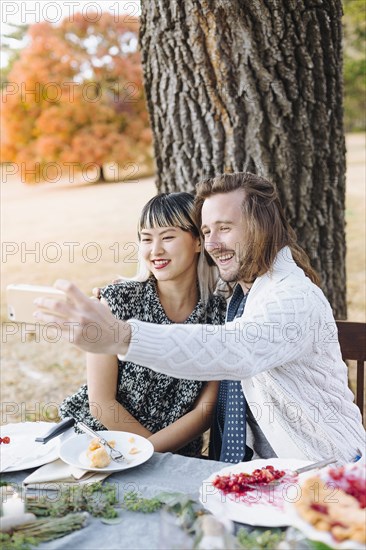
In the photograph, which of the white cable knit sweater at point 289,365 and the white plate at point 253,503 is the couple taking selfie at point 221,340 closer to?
the white cable knit sweater at point 289,365

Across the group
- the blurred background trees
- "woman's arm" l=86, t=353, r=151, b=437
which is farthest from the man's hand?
the blurred background trees

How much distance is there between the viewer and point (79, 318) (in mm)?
1103

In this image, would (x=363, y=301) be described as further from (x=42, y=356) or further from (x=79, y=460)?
(x=79, y=460)

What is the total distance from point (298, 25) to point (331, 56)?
0.65 ft

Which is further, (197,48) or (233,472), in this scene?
(197,48)

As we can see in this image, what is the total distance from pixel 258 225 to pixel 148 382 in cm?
57

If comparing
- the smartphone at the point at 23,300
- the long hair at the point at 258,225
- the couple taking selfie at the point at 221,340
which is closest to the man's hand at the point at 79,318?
the couple taking selfie at the point at 221,340

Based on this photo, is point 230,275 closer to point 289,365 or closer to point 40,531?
point 289,365

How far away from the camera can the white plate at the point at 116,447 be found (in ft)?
4.50

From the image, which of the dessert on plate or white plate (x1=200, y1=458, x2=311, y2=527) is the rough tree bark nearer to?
white plate (x1=200, y1=458, x2=311, y2=527)

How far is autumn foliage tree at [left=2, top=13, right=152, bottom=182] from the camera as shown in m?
5.92

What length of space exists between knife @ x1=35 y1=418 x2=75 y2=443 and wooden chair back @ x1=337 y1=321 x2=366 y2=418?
861 mm

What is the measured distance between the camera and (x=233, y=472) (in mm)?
1312

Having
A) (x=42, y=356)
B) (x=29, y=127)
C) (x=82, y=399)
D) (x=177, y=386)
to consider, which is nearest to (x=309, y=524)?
(x=177, y=386)
